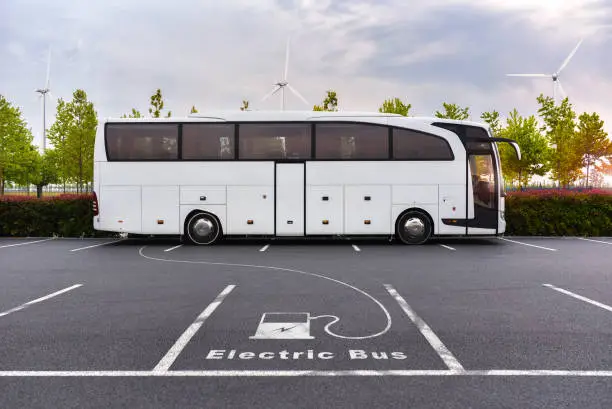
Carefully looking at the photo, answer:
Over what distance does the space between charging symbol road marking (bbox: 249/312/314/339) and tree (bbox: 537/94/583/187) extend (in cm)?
5025

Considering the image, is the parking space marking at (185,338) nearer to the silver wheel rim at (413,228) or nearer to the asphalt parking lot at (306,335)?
the asphalt parking lot at (306,335)

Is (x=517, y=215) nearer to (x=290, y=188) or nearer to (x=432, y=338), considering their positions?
(x=290, y=188)

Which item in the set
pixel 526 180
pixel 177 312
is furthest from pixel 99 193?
pixel 526 180

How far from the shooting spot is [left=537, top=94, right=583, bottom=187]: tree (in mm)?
50875

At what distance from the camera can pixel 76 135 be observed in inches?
1801

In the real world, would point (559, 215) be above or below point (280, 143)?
below

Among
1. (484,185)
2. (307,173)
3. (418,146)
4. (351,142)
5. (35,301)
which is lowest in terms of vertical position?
(35,301)

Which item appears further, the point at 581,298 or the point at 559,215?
the point at 559,215

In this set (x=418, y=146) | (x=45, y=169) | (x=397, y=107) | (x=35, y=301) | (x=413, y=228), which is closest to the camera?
(x=35, y=301)

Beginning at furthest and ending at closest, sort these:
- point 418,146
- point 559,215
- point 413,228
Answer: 1. point 559,215
2. point 413,228
3. point 418,146

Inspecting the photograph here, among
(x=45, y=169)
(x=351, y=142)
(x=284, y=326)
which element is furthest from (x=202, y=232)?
(x=45, y=169)

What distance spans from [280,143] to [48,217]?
917cm

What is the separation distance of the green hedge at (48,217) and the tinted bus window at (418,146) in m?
10.5

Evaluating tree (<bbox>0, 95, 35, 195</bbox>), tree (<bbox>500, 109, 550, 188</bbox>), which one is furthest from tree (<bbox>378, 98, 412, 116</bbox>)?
tree (<bbox>0, 95, 35, 195</bbox>)
